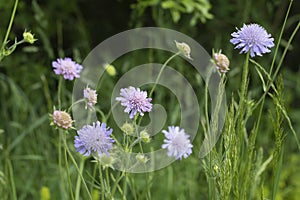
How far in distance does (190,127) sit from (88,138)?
4.12 feet

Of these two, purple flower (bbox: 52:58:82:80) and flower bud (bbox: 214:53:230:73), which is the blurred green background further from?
flower bud (bbox: 214:53:230:73)

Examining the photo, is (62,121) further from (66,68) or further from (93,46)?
(93,46)

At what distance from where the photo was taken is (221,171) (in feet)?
3.12

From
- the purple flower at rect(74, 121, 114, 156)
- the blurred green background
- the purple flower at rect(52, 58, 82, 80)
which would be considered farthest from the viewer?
the blurred green background

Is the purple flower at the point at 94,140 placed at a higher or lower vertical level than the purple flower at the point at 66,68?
lower

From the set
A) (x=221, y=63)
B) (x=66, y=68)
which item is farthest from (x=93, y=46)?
(x=221, y=63)

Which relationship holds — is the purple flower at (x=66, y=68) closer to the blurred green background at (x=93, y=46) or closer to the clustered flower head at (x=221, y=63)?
the clustered flower head at (x=221, y=63)

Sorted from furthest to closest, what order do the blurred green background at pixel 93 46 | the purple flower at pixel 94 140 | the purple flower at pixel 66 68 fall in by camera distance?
the blurred green background at pixel 93 46
the purple flower at pixel 66 68
the purple flower at pixel 94 140

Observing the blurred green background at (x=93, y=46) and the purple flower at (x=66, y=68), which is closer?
the purple flower at (x=66, y=68)

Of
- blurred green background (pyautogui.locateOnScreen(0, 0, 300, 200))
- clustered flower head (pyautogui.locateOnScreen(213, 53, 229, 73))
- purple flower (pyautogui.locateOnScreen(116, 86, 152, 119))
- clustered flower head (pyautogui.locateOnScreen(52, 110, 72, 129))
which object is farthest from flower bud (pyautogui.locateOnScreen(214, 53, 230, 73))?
blurred green background (pyautogui.locateOnScreen(0, 0, 300, 200))

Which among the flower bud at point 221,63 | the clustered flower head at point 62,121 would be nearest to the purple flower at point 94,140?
the clustered flower head at point 62,121

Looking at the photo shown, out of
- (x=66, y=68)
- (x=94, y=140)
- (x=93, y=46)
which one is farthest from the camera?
(x=93, y=46)

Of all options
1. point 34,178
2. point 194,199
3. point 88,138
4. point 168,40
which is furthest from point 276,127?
point 168,40

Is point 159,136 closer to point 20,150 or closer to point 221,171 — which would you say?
point 20,150
